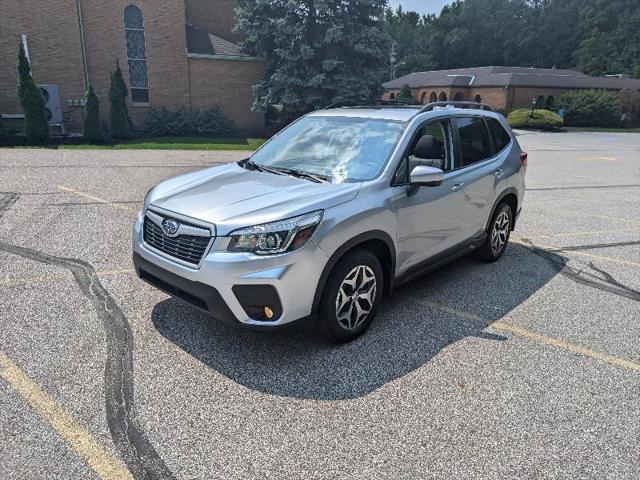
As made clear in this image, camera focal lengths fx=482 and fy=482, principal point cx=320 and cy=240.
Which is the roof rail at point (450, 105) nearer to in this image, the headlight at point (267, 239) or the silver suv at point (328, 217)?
the silver suv at point (328, 217)

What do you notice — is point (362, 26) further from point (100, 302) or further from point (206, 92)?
point (100, 302)

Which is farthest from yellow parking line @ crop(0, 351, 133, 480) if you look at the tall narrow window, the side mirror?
the tall narrow window

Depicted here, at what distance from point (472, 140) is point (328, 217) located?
2.52 metres

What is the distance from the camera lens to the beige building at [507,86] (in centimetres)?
4444

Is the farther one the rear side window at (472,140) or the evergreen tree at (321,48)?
the evergreen tree at (321,48)

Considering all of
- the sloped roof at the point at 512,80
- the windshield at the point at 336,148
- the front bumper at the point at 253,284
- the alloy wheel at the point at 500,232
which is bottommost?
the alloy wheel at the point at 500,232

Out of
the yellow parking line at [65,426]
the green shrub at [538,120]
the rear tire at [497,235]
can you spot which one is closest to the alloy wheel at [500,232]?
the rear tire at [497,235]

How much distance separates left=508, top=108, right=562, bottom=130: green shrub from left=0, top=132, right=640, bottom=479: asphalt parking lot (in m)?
33.4

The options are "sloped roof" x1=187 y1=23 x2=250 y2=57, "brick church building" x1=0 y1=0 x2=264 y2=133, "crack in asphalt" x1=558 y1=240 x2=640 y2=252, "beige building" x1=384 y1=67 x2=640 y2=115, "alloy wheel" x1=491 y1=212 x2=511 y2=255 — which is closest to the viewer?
"alloy wheel" x1=491 y1=212 x2=511 y2=255

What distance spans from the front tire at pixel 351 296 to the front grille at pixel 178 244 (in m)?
0.93

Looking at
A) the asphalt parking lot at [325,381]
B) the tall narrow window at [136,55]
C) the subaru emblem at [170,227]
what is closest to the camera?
the asphalt parking lot at [325,381]

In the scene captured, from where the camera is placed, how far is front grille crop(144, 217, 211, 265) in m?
3.34

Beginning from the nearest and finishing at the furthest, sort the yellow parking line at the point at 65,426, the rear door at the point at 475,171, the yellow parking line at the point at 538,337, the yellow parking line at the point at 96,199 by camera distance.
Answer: the yellow parking line at the point at 65,426 < the yellow parking line at the point at 538,337 < the rear door at the point at 475,171 < the yellow parking line at the point at 96,199

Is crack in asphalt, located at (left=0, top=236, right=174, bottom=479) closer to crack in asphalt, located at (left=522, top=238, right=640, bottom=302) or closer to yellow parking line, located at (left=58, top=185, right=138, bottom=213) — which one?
yellow parking line, located at (left=58, top=185, right=138, bottom=213)
